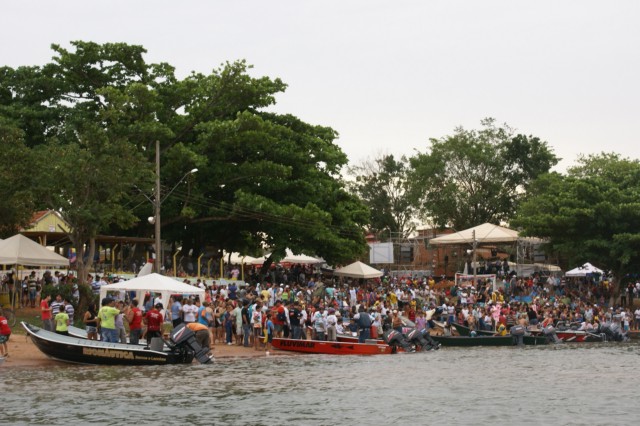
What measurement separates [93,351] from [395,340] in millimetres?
12993

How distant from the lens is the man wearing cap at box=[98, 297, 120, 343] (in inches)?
1277

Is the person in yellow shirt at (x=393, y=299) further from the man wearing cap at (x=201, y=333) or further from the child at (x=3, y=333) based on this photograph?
the child at (x=3, y=333)

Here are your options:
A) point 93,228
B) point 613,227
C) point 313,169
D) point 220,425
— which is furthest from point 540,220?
point 220,425

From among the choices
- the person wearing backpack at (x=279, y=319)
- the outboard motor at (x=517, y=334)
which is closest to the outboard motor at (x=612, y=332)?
the outboard motor at (x=517, y=334)

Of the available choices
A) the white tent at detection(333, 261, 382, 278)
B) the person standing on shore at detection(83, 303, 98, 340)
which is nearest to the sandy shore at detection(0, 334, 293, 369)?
the person standing on shore at detection(83, 303, 98, 340)

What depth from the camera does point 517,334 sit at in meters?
44.4

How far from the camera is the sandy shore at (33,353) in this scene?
31.3 m

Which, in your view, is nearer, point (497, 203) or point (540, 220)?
point (540, 220)

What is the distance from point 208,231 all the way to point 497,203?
34.7m

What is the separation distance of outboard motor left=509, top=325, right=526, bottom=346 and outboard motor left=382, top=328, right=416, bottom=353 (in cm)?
721

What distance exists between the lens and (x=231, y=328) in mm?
38719

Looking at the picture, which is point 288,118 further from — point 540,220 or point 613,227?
point 613,227

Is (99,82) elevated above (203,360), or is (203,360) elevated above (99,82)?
(99,82)

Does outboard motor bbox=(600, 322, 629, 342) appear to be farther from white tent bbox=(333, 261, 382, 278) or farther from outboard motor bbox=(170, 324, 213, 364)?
outboard motor bbox=(170, 324, 213, 364)
